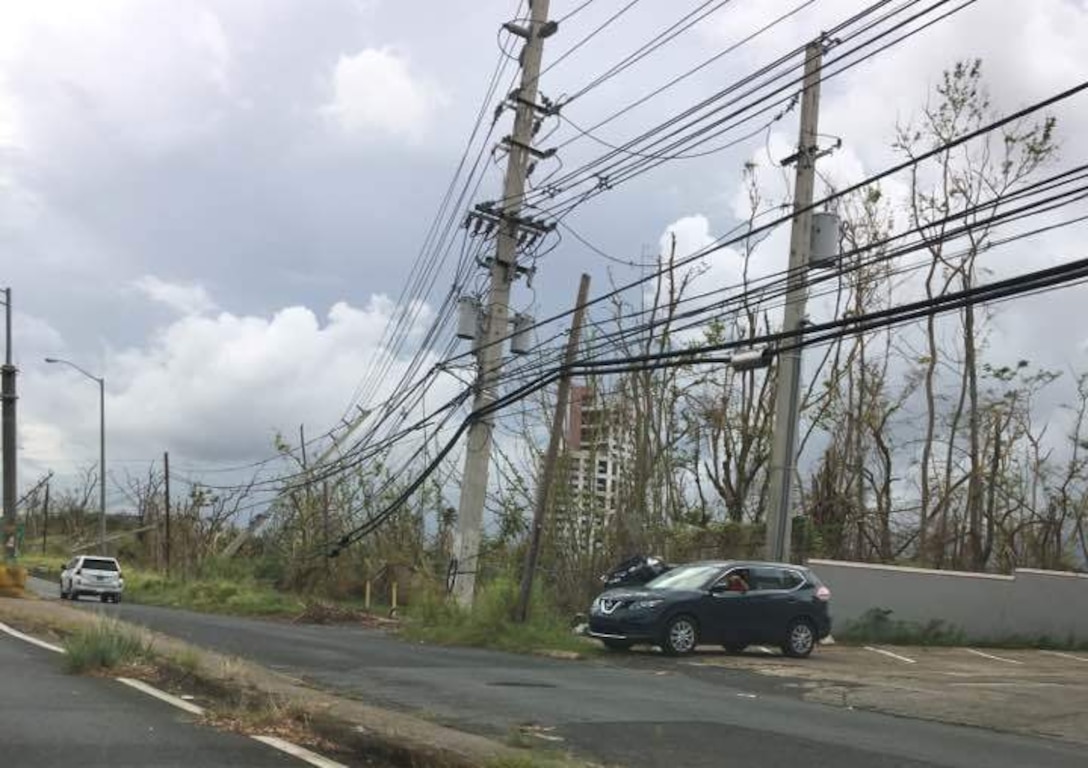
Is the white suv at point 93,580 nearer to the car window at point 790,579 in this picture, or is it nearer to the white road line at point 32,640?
the white road line at point 32,640

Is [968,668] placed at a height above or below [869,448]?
below

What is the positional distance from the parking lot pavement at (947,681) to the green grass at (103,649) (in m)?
7.97

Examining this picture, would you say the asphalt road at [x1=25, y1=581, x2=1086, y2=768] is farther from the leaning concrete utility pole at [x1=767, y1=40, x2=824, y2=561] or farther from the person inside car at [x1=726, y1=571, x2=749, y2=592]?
the leaning concrete utility pole at [x1=767, y1=40, x2=824, y2=561]

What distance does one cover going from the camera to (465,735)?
29.5ft

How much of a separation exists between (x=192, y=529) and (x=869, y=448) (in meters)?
34.2

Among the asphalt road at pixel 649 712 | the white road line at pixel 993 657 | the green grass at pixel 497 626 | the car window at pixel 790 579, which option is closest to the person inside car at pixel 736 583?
the car window at pixel 790 579

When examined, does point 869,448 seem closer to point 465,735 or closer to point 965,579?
point 965,579

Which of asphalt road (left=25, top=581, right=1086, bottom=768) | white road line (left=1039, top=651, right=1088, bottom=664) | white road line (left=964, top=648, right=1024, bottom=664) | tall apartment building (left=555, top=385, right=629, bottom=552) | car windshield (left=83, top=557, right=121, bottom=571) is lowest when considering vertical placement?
car windshield (left=83, top=557, right=121, bottom=571)

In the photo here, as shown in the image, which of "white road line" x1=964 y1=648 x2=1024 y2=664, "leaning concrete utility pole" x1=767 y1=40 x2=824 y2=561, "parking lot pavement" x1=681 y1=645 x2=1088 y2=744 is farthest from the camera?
"leaning concrete utility pole" x1=767 y1=40 x2=824 y2=561

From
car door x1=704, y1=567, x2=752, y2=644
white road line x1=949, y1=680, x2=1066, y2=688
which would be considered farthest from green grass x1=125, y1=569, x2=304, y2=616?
white road line x1=949, y1=680, x2=1066, y2=688

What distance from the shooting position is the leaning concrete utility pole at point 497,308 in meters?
23.3

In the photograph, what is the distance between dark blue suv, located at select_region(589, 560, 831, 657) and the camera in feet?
62.0

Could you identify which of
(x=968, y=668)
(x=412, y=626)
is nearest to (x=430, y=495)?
(x=412, y=626)

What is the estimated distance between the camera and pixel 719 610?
63.2 feet
